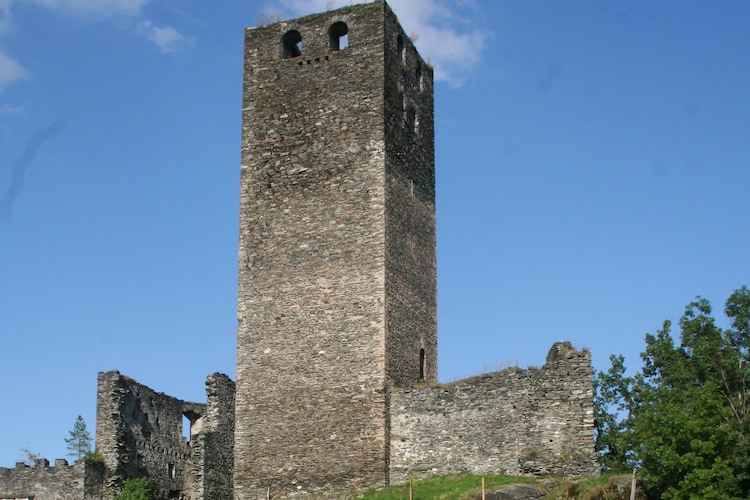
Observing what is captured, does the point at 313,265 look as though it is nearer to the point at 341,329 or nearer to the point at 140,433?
the point at 341,329

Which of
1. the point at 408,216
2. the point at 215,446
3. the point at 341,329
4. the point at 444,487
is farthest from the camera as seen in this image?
the point at 215,446

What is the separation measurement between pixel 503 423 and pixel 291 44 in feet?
45.5

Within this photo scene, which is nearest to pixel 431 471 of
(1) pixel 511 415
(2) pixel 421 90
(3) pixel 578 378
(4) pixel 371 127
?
(1) pixel 511 415

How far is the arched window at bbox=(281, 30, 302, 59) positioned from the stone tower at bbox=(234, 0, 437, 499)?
0.16 ft

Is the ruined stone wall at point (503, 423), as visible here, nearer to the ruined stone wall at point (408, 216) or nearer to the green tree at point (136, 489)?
the ruined stone wall at point (408, 216)

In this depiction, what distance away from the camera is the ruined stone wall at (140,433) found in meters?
37.7

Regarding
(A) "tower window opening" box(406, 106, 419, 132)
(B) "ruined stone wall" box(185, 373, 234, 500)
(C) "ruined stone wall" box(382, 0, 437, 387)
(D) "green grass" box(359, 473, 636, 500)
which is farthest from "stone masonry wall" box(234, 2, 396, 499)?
(B) "ruined stone wall" box(185, 373, 234, 500)

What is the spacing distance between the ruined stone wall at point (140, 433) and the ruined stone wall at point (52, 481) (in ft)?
1.83

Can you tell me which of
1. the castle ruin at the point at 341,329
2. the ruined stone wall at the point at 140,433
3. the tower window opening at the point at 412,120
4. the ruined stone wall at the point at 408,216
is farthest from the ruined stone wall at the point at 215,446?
the tower window opening at the point at 412,120

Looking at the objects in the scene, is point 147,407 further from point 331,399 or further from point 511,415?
point 511,415

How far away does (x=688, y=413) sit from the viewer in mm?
31109

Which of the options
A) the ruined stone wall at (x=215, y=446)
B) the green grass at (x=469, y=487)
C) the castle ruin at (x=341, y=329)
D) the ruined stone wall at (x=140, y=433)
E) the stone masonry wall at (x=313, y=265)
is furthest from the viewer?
the ruined stone wall at (x=215, y=446)

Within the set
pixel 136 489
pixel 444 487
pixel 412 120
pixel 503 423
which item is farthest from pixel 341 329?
pixel 136 489

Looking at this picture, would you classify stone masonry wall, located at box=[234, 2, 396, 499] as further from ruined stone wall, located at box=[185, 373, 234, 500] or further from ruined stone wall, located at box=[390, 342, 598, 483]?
ruined stone wall, located at box=[185, 373, 234, 500]
